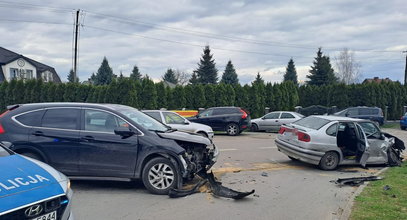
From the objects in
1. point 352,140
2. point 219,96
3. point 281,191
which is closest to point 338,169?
point 352,140

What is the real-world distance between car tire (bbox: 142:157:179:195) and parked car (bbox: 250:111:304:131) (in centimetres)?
1580

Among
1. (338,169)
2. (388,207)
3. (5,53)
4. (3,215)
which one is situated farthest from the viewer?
(5,53)

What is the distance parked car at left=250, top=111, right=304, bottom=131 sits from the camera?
2125cm

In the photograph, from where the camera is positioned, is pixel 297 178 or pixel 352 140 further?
pixel 352 140

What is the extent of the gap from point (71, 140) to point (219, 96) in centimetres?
2021

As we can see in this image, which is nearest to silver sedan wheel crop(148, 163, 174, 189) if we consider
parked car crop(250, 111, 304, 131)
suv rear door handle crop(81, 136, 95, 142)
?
suv rear door handle crop(81, 136, 95, 142)

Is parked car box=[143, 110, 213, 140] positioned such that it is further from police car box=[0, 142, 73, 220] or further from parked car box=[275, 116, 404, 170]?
police car box=[0, 142, 73, 220]

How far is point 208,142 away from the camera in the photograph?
23.4 feet

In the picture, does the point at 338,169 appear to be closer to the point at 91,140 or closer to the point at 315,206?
the point at 315,206

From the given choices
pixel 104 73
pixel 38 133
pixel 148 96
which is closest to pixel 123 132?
pixel 38 133

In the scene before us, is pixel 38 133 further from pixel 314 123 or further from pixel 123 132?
pixel 314 123

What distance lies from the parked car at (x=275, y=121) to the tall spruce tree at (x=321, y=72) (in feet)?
131

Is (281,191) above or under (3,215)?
under

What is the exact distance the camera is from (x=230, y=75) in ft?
219
